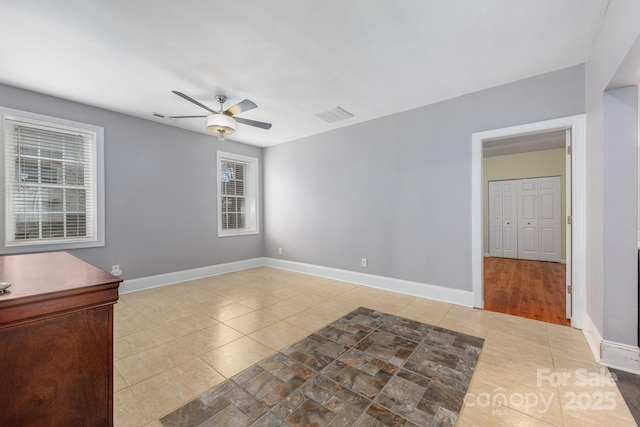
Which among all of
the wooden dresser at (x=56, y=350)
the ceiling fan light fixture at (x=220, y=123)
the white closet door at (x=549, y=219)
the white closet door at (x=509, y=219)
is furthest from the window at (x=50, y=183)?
the white closet door at (x=549, y=219)

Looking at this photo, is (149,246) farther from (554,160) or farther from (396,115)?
(554,160)

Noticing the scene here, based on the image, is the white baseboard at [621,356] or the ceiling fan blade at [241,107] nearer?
the white baseboard at [621,356]

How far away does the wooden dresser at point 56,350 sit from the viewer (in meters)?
0.86

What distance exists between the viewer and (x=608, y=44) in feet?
6.33

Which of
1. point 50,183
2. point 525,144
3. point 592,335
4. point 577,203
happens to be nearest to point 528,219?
point 525,144

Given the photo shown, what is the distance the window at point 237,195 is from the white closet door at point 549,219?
660 centimetres

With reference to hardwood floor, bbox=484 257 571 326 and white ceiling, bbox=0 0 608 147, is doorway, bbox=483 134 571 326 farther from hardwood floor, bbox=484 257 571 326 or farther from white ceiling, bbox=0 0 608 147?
white ceiling, bbox=0 0 608 147

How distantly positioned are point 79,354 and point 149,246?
11.9 ft

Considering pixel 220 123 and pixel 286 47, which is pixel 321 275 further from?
pixel 286 47

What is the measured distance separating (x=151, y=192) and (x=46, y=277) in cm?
343

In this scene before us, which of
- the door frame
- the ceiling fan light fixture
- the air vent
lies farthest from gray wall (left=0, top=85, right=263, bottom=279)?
the door frame

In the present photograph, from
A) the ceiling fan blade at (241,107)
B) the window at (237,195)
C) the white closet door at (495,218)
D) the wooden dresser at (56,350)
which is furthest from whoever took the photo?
the white closet door at (495,218)

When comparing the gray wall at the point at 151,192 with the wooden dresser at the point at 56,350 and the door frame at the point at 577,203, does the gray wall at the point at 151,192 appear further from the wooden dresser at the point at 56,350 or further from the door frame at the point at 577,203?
the door frame at the point at 577,203

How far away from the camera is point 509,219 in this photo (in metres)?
6.54
